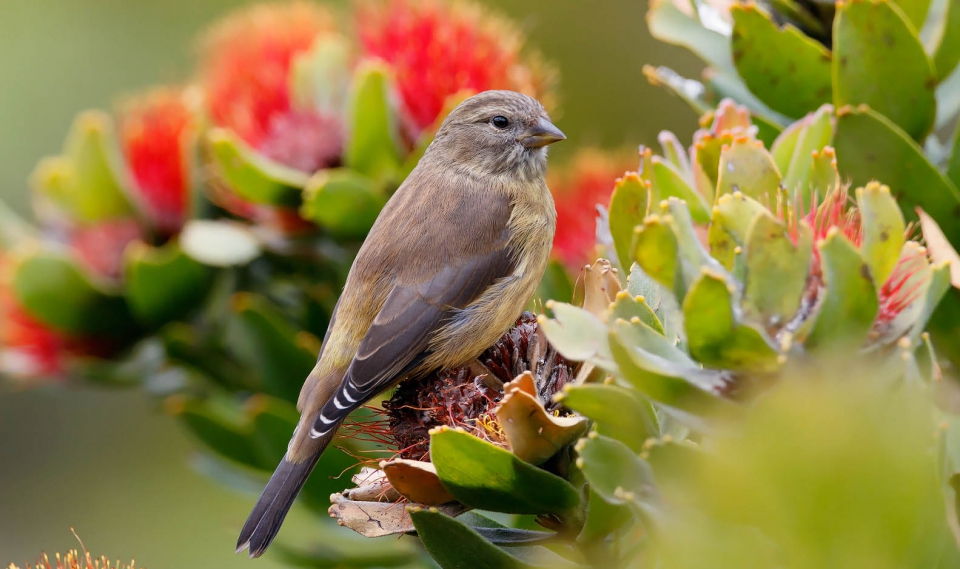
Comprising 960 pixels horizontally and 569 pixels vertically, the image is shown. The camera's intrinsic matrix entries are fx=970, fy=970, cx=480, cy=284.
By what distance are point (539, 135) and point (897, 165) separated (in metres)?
1.14

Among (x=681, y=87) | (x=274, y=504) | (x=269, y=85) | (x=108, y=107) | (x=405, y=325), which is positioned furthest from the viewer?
(x=108, y=107)

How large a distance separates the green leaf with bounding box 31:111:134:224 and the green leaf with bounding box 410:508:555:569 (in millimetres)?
1859

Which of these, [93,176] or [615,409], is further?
[93,176]

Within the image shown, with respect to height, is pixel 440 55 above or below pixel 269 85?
above

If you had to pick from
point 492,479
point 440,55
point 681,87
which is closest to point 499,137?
point 440,55

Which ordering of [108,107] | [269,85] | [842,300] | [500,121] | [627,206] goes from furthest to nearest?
[108,107], [269,85], [500,121], [627,206], [842,300]

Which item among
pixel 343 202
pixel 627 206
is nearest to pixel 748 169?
pixel 627 206

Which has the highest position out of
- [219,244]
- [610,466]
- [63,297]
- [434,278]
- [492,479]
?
[610,466]

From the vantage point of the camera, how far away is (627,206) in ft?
4.74

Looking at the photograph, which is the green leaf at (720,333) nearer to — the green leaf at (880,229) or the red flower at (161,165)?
the green leaf at (880,229)

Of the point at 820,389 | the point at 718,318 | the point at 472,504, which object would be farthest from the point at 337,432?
the point at 820,389

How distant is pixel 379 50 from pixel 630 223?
4.64ft

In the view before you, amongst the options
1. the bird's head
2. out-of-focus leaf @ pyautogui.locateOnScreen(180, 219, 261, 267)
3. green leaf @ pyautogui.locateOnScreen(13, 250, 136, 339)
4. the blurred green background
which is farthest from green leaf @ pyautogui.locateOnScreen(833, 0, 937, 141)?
the blurred green background

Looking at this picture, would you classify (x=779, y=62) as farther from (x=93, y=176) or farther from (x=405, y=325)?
(x=93, y=176)
